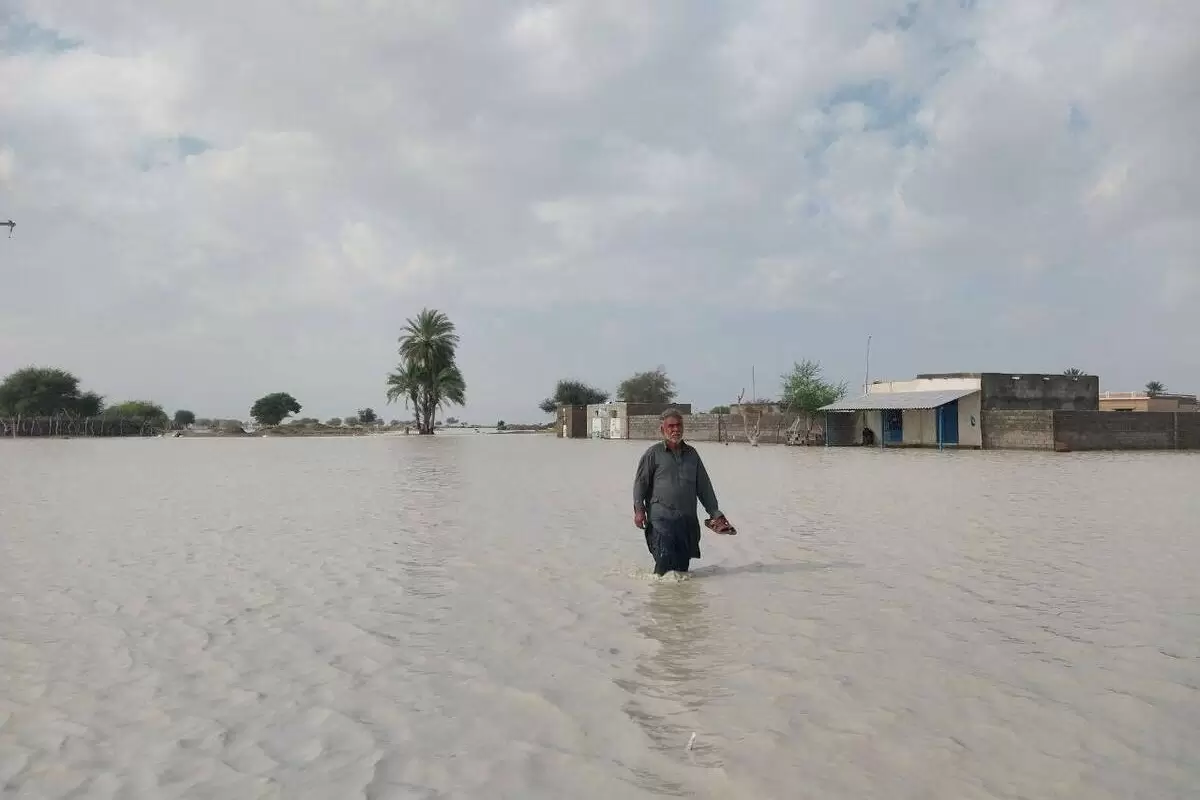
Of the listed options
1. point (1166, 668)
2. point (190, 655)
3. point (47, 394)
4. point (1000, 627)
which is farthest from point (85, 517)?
point (47, 394)

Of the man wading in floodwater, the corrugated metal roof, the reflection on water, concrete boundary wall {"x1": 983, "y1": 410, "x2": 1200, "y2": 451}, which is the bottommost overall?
the reflection on water

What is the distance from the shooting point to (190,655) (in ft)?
16.4

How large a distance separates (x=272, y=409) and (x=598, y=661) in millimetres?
96338

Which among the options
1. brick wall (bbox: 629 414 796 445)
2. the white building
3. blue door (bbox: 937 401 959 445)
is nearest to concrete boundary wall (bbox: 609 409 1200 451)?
the white building

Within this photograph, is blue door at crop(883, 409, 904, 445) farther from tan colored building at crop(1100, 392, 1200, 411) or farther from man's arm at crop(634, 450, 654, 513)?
man's arm at crop(634, 450, 654, 513)

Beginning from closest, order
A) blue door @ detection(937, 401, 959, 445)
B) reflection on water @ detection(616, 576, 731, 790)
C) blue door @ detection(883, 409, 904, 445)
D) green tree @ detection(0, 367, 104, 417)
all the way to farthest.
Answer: reflection on water @ detection(616, 576, 731, 790)
blue door @ detection(937, 401, 959, 445)
blue door @ detection(883, 409, 904, 445)
green tree @ detection(0, 367, 104, 417)

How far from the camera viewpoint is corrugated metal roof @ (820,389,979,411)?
104ft

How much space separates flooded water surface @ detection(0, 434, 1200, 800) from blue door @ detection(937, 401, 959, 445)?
74.6 ft

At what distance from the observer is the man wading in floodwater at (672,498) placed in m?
6.97

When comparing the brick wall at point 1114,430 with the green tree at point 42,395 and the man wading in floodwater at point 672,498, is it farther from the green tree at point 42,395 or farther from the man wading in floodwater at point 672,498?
the green tree at point 42,395

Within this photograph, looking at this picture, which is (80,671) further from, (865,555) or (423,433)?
(423,433)

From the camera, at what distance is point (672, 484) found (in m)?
6.98

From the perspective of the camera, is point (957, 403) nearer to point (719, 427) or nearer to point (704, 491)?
point (719, 427)

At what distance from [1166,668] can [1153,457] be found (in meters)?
24.9
